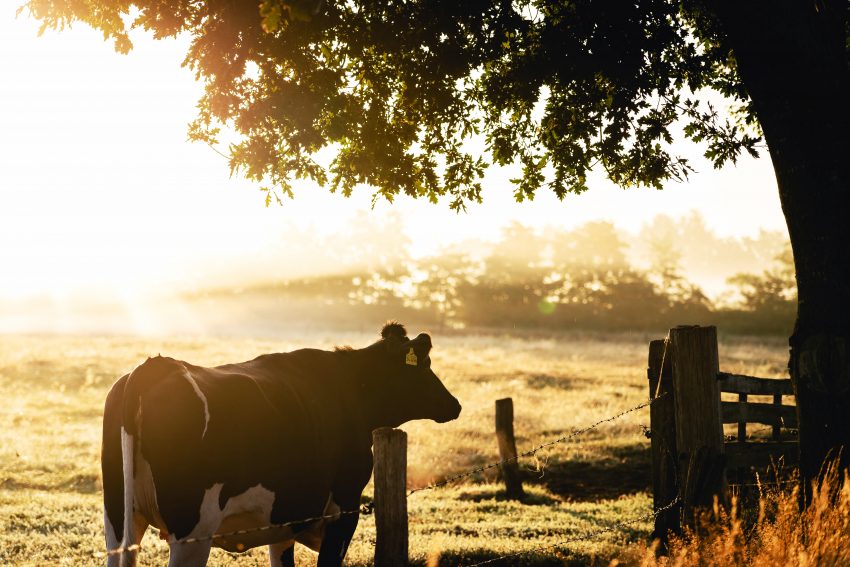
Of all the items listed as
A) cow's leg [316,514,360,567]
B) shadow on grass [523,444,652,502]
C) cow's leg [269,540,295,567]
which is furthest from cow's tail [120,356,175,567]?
shadow on grass [523,444,652,502]

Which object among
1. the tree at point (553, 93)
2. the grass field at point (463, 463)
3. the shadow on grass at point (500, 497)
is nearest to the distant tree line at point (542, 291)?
the grass field at point (463, 463)

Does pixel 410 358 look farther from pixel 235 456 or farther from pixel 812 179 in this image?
pixel 812 179

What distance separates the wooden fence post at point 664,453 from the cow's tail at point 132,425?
434cm

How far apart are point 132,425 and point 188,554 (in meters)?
1.01

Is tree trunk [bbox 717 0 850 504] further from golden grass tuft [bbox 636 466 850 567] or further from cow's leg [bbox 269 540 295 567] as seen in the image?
cow's leg [bbox 269 540 295 567]

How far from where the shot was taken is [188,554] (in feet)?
19.6

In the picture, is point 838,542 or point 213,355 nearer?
point 838,542

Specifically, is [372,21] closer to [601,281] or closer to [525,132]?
[525,132]

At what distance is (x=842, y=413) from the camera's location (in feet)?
24.7

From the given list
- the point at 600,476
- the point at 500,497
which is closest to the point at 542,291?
the point at 600,476

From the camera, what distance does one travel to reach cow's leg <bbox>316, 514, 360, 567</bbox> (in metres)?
7.21

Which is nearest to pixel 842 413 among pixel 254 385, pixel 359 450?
pixel 359 450

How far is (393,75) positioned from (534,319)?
200 ft

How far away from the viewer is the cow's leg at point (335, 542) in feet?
23.7
